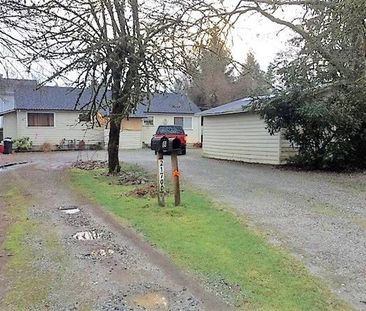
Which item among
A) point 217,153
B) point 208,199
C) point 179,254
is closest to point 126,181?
point 208,199

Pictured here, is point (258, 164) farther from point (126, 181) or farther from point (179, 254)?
point (179, 254)

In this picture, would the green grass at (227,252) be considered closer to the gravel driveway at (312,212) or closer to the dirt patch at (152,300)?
the gravel driveway at (312,212)

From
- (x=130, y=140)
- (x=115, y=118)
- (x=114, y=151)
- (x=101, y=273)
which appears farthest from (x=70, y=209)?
(x=130, y=140)

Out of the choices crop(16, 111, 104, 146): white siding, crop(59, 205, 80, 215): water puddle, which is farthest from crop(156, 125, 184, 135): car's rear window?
crop(59, 205, 80, 215): water puddle

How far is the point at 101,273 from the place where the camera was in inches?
189

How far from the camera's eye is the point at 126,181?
40.5ft

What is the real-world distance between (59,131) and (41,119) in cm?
150

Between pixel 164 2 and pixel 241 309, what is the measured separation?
33.2 ft

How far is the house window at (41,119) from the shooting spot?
30.9m

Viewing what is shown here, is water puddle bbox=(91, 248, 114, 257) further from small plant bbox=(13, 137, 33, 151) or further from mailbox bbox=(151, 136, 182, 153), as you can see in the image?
small plant bbox=(13, 137, 33, 151)

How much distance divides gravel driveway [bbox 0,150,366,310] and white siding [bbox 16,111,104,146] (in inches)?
737

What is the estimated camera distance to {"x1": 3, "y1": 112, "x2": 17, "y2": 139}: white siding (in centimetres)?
3177

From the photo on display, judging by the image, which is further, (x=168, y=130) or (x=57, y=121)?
(x=57, y=121)

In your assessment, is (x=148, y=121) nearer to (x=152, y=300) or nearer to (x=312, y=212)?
(x=312, y=212)
